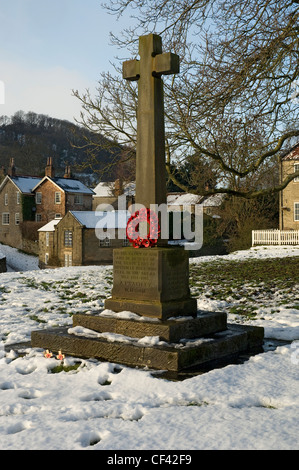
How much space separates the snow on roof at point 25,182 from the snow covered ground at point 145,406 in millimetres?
52151

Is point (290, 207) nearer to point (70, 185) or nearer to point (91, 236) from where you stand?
point (91, 236)

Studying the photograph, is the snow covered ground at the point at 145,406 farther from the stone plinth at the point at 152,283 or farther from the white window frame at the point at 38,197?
the white window frame at the point at 38,197

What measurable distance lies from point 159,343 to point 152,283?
1.01 meters

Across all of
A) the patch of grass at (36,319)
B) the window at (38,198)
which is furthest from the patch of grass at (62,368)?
the window at (38,198)

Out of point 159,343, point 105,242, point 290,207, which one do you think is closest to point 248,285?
→ point 159,343

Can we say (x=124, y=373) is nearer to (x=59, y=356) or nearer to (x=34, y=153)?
(x=59, y=356)

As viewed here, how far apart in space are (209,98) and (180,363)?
6.65 m

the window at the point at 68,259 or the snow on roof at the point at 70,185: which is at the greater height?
the snow on roof at the point at 70,185

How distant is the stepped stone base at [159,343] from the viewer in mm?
5855

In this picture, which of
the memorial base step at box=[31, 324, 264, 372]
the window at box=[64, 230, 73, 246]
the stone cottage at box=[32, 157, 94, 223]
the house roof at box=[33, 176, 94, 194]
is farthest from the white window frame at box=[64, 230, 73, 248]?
the memorial base step at box=[31, 324, 264, 372]

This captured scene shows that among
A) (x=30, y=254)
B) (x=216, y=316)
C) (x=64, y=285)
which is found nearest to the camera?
(x=216, y=316)

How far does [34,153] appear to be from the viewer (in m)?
92.2
